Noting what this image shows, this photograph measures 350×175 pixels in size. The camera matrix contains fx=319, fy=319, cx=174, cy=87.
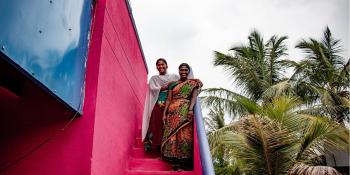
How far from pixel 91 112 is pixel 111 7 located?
4.06ft

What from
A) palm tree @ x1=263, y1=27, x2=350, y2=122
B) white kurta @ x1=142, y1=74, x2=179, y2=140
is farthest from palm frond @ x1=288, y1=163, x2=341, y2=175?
palm tree @ x1=263, y1=27, x2=350, y2=122

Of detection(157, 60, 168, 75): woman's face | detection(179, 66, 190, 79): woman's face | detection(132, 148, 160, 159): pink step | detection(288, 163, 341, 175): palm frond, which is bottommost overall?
detection(288, 163, 341, 175): palm frond

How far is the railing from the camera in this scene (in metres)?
3.00

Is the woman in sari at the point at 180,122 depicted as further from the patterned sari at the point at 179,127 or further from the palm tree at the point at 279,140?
the palm tree at the point at 279,140

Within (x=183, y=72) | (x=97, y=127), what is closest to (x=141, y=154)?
(x=183, y=72)

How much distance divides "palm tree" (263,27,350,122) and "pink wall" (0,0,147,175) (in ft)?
21.8

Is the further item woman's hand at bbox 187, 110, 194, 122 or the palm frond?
the palm frond

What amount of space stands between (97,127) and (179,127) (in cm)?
155

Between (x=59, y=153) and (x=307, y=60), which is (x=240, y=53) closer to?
(x=307, y=60)

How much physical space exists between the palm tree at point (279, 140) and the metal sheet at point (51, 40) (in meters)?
2.81

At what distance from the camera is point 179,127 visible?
402 cm

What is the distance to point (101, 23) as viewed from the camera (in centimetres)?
295

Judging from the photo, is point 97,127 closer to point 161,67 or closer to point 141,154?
point 141,154

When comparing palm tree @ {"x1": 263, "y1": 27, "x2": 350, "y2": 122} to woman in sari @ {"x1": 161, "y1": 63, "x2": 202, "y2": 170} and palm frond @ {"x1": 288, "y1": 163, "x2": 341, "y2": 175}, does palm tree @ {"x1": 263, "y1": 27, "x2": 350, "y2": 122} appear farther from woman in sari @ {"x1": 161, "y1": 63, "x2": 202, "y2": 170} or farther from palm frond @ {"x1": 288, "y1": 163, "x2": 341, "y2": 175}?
woman in sari @ {"x1": 161, "y1": 63, "x2": 202, "y2": 170}
